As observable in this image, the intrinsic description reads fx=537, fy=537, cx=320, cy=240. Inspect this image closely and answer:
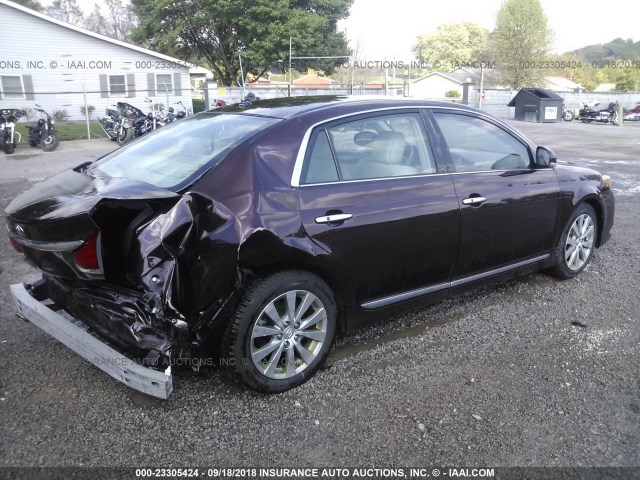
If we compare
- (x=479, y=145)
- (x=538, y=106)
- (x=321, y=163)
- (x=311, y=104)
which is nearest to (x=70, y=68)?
(x=538, y=106)

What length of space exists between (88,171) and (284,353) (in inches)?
70.3

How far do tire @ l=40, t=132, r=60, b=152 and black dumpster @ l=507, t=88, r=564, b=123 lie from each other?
22200mm

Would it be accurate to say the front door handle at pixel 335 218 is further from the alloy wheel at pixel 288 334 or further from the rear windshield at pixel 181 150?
the rear windshield at pixel 181 150

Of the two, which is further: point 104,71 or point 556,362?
point 104,71

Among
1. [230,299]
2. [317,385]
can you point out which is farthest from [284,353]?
[230,299]

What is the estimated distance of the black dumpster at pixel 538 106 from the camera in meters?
26.8

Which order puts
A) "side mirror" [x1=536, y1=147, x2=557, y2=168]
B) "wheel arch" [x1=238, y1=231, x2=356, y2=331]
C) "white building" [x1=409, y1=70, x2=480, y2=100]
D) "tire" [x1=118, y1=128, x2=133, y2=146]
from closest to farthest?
"wheel arch" [x1=238, y1=231, x2=356, y2=331] < "side mirror" [x1=536, y1=147, x2=557, y2=168] < "tire" [x1=118, y1=128, x2=133, y2=146] < "white building" [x1=409, y1=70, x2=480, y2=100]

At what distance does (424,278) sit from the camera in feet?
12.2

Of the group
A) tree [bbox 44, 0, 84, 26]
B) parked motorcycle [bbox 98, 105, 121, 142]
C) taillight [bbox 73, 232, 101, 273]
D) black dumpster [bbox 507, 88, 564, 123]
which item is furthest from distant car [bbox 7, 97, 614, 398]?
tree [bbox 44, 0, 84, 26]

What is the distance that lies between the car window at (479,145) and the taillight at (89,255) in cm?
245

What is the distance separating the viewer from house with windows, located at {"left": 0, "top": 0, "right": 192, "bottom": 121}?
24.1 meters

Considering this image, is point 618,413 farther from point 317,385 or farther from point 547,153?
point 547,153

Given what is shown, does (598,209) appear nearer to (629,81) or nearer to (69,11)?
(629,81)

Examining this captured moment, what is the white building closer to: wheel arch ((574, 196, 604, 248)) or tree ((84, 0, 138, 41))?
tree ((84, 0, 138, 41))
